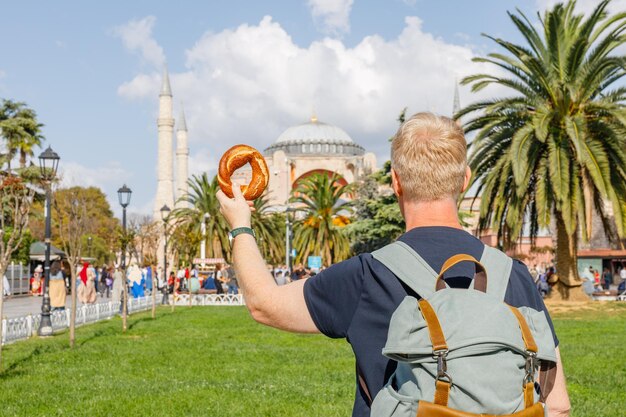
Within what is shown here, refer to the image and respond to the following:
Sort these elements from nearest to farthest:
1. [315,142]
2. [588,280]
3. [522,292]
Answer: [522,292], [588,280], [315,142]

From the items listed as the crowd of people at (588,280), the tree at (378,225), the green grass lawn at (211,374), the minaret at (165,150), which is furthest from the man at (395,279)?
the minaret at (165,150)

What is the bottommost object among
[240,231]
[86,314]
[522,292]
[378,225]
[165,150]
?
[86,314]

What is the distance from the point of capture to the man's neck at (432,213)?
2115mm

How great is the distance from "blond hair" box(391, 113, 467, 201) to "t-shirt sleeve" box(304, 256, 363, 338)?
0.89 ft

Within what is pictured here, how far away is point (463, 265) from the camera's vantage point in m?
2.01

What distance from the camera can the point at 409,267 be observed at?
195cm

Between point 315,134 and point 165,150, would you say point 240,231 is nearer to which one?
point 165,150

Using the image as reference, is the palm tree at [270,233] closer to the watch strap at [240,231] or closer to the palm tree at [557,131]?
the palm tree at [557,131]

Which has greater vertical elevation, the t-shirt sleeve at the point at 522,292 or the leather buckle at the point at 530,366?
the t-shirt sleeve at the point at 522,292

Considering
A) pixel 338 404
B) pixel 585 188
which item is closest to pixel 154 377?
pixel 338 404

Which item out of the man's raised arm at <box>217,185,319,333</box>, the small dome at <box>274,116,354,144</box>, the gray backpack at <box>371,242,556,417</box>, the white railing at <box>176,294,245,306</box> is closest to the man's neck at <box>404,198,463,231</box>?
the gray backpack at <box>371,242,556,417</box>

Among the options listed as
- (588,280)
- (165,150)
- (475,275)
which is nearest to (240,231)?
(475,275)

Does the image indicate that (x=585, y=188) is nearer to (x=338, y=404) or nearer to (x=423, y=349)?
(x=338, y=404)

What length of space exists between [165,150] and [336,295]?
6091 cm
